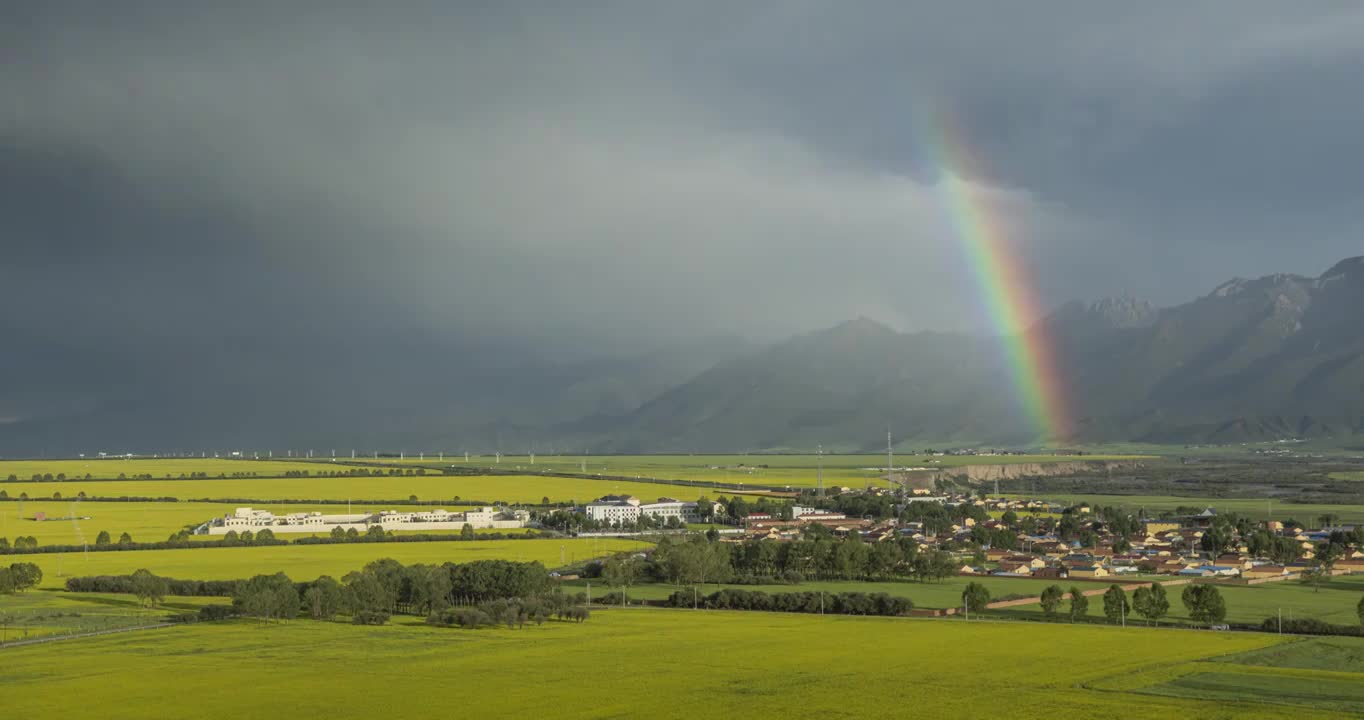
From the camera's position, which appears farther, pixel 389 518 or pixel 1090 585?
pixel 389 518

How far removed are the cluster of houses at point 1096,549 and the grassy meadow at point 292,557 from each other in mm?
20420

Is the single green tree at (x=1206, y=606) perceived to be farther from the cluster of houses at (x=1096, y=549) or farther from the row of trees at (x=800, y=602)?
the cluster of houses at (x=1096, y=549)

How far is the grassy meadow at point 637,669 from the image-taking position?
1473 inches

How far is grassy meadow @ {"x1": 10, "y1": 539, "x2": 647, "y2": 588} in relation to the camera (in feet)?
253

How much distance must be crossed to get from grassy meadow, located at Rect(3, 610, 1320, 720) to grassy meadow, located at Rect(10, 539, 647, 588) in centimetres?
1945

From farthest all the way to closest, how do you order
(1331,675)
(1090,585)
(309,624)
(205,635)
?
(1090,585)
(309,624)
(205,635)
(1331,675)

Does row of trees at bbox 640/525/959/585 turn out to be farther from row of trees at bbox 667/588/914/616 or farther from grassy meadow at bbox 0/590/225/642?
grassy meadow at bbox 0/590/225/642

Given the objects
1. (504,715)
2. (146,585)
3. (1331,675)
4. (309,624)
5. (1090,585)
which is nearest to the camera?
(504,715)

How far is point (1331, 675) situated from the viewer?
43312 mm

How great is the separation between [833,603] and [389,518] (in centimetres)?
6116

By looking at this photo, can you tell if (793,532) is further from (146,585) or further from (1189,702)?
(1189,702)

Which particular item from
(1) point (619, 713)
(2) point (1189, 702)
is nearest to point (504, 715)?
(1) point (619, 713)

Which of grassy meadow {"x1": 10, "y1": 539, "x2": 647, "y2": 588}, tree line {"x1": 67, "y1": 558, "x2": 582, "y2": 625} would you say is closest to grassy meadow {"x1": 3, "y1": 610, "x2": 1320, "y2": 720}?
tree line {"x1": 67, "y1": 558, "x2": 582, "y2": 625}

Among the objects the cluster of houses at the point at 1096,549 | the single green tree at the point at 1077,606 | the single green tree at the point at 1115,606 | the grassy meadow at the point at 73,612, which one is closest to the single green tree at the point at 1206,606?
the single green tree at the point at 1115,606
